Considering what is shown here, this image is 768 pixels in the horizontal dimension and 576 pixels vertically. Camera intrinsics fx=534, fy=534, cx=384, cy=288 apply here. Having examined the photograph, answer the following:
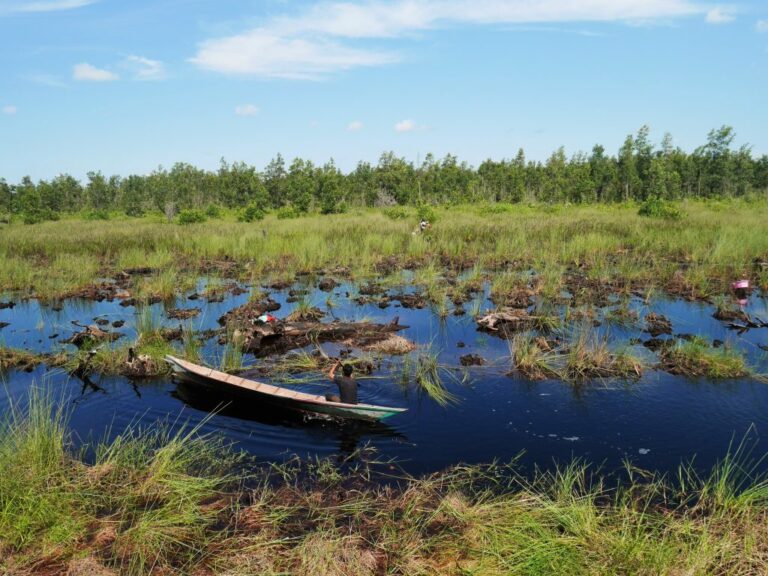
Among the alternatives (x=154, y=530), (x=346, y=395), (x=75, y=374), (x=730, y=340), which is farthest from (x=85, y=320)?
(x=730, y=340)

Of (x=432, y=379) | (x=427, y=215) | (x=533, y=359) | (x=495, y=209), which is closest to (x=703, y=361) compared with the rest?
(x=533, y=359)

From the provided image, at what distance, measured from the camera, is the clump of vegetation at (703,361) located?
28.0 feet

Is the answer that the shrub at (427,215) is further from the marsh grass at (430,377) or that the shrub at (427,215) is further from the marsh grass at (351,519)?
the marsh grass at (351,519)

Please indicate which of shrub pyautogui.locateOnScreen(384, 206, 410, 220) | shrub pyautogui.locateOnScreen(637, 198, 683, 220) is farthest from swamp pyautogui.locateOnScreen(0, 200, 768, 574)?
shrub pyautogui.locateOnScreen(384, 206, 410, 220)

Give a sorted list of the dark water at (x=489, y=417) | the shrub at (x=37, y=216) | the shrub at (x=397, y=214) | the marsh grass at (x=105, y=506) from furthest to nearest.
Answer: the shrub at (x=37, y=216), the shrub at (x=397, y=214), the dark water at (x=489, y=417), the marsh grass at (x=105, y=506)

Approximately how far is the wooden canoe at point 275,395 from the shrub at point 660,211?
2411 centimetres

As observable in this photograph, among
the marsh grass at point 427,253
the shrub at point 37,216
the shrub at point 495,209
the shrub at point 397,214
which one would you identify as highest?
the shrub at point 495,209

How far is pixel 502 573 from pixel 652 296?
447 inches

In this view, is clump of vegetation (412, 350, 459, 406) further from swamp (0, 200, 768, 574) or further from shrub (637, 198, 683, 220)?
shrub (637, 198, 683, 220)

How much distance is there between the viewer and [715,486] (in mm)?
5160

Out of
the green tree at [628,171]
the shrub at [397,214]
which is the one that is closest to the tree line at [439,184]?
the green tree at [628,171]

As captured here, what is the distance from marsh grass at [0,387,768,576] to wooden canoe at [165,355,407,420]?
2.82 ft

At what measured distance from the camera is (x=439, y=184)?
166 feet

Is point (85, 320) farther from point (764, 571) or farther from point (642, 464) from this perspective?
point (764, 571)
